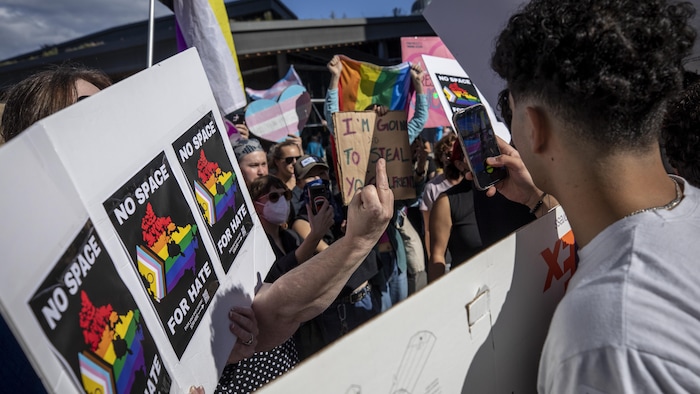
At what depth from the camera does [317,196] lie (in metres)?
2.22

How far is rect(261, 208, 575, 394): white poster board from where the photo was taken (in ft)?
2.46

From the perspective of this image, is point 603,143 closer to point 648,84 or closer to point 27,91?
point 648,84

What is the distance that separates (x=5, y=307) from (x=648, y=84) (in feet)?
3.39

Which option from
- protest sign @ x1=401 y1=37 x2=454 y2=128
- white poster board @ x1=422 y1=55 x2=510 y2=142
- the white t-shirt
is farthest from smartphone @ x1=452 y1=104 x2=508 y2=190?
protest sign @ x1=401 y1=37 x2=454 y2=128

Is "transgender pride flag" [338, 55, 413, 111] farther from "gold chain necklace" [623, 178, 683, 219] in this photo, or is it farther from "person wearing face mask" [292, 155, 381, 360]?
"gold chain necklace" [623, 178, 683, 219]

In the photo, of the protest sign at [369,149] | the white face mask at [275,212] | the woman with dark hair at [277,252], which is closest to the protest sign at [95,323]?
the woman with dark hair at [277,252]

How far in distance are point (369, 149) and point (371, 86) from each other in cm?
167

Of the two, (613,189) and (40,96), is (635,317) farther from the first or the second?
(40,96)

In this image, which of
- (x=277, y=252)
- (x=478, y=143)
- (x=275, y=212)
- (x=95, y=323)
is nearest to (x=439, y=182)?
(x=275, y=212)

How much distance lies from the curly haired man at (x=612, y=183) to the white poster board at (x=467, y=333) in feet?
0.63

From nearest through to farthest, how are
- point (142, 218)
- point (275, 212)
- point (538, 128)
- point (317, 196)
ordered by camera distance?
1. point (142, 218)
2. point (538, 128)
3. point (317, 196)
4. point (275, 212)

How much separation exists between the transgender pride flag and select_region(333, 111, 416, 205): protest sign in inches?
58.4

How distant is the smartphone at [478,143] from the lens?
5.42ft

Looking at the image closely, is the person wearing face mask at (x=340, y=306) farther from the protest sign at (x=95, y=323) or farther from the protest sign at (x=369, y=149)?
the protest sign at (x=95, y=323)
